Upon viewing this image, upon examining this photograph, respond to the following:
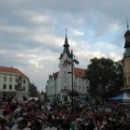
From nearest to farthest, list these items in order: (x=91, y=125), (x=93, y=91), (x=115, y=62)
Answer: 1. (x=91, y=125)
2. (x=93, y=91)
3. (x=115, y=62)

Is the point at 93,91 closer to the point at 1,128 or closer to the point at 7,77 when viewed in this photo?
the point at 7,77

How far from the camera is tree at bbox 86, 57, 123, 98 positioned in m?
83.3

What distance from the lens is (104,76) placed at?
3327 inches

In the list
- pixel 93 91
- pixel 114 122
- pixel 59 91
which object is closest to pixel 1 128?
pixel 114 122

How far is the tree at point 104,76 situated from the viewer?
8331 centimetres

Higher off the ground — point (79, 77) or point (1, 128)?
point (79, 77)

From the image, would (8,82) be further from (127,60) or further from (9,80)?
(127,60)

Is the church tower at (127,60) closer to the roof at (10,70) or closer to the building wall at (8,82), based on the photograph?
the building wall at (8,82)

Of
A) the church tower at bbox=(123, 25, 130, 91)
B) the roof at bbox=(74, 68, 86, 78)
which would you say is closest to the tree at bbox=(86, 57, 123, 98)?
the church tower at bbox=(123, 25, 130, 91)

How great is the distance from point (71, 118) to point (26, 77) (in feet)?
362

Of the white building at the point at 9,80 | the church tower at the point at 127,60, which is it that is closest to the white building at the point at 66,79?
the white building at the point at 9,80

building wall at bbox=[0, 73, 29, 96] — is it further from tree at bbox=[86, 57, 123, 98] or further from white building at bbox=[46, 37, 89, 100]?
tree at bbox=[86, 57, 123, 98]

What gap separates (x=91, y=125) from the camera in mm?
17328

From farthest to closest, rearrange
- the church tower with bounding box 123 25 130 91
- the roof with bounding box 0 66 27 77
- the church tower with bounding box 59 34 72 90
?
the roof with bounding box 0 66 27 77
the church tower with bounding box 59 34 72 90
the church tower with bounding box 123 25 130 91
